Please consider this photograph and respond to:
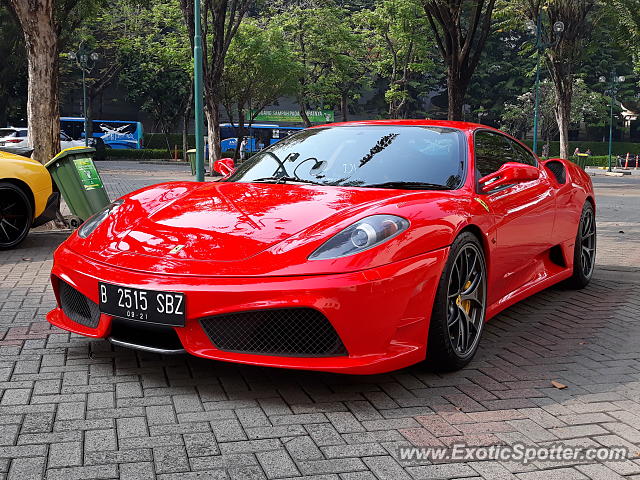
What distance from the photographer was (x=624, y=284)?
22.1ft

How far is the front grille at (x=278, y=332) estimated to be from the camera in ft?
11.2

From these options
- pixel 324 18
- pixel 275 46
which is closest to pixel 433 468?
pixel 275 46

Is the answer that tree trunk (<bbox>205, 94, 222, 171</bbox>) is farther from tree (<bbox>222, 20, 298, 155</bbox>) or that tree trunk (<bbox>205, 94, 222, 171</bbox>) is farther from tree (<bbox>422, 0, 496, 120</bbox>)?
tree (<bbox>222, 20, 298, 155</bbox>)

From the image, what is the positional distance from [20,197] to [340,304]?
6.05 meters

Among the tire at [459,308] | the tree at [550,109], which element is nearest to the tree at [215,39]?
the tire at [459,308]

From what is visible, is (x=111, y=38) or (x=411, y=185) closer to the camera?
(x=411, y=185)

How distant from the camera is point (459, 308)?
402cm

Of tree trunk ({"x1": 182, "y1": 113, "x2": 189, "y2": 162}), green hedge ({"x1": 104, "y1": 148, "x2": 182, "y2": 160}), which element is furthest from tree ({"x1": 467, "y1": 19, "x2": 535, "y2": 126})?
green hedge ({"x1": 104, "y1": 148, "x2": 182, "y2": 160})

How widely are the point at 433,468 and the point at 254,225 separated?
1504 mm

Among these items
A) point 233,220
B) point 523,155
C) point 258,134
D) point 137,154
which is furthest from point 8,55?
point 233,220

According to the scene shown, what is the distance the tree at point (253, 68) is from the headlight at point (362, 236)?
109 feet

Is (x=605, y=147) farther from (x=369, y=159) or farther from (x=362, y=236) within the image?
(x=362, y=236)

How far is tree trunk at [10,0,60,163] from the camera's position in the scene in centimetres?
1036

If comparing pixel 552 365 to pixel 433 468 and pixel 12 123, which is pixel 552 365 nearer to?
pixel 433 468
